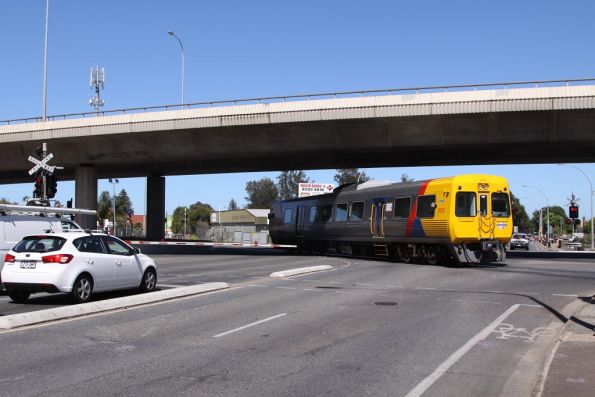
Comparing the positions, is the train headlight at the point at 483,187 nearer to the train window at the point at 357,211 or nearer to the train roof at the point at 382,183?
the train roof at the point at 382,183

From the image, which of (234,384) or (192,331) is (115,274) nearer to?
(192,331)

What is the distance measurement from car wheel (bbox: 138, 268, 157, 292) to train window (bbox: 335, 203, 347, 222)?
57.6 ft

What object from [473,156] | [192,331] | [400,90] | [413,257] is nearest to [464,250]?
[413,257]

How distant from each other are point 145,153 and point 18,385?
31.9m

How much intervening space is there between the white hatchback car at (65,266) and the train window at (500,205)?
51.1 ft

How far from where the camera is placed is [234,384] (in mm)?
6793

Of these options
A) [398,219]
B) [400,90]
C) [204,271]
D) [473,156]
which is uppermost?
[400,90]

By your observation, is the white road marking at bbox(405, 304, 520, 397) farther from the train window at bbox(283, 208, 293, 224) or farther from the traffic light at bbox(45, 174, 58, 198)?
the train window at bbox(283, 208, 293, 224)

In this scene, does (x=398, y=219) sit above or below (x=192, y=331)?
above

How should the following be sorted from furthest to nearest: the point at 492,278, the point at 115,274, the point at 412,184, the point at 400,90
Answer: the point at 400,90
the point at 412,184
the point at 492,278
the point at 115,274

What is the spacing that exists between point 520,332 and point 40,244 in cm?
954

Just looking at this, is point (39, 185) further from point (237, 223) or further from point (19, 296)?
point (237, 223)

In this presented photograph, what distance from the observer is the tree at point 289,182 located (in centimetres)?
12412

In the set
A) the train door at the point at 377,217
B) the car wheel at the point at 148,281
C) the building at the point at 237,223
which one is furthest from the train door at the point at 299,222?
the building at the point at 237,223
